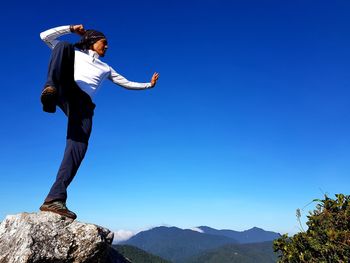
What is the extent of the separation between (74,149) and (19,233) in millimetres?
1374

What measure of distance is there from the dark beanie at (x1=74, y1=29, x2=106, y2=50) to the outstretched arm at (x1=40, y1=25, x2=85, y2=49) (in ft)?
0.67

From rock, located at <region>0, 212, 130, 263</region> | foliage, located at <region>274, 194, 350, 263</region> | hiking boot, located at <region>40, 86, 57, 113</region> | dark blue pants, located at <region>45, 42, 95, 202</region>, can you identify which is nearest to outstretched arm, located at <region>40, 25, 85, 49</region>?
dark blue pants, located at <region>45, 42, 95, 202</region>

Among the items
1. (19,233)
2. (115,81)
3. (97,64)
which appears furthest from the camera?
(115,81)

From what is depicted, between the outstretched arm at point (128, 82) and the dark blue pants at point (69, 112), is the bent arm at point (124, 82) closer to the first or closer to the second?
the outstretched arm at point (128, 82)

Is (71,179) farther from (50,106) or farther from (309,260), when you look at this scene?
(309,260)

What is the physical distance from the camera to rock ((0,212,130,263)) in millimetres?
4402

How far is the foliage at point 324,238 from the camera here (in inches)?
495

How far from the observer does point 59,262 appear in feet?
15.2

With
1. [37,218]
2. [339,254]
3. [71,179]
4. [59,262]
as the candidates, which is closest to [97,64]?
[71,179]

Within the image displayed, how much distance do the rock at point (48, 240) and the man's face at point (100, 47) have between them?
2669 mm

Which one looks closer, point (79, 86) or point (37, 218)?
point (37, 218)

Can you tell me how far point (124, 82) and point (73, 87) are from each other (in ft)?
4.14

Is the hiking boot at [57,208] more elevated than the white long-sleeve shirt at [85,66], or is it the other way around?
the white long-sleeve shirt at [85,66]

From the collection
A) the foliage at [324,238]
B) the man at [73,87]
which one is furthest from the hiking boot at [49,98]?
the foliage at [324,238]
